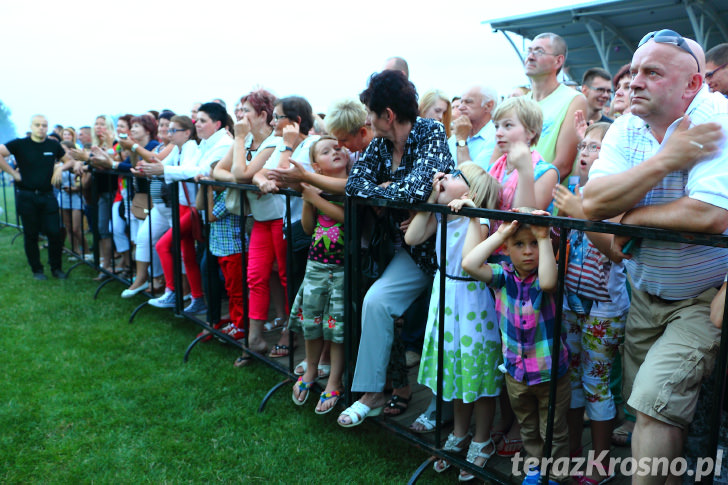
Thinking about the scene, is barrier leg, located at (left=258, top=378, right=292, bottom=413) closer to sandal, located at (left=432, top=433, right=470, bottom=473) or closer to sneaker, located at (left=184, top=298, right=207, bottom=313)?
sandal, located at (left=432, top=433, right=470, bottom=473)

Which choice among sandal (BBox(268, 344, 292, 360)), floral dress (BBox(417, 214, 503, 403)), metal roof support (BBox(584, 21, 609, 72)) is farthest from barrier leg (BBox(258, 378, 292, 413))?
metal roof support (BBox(584, 21, 609, 72))

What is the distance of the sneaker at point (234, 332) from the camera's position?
475 cm

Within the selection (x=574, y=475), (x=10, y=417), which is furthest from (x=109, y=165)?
(x=574, y=475)

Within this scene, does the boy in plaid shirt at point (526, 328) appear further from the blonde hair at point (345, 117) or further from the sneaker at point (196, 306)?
the sneaker at point (196, 306)

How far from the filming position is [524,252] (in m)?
2.47

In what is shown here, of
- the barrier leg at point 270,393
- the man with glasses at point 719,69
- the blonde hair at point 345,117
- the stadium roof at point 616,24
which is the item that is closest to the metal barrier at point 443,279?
the blonde hair at point 345,117

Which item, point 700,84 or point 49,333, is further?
point 49,333

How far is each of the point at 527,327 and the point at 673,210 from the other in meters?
0.86

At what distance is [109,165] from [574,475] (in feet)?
20.5

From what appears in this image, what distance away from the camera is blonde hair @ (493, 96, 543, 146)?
2752 mm

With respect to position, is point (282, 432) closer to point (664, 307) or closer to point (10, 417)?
point (10, 417)

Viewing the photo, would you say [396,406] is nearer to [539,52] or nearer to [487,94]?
[487,94]

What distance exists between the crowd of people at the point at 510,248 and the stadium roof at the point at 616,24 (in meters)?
13.6

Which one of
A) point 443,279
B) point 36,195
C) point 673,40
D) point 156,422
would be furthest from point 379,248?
point 36,195
